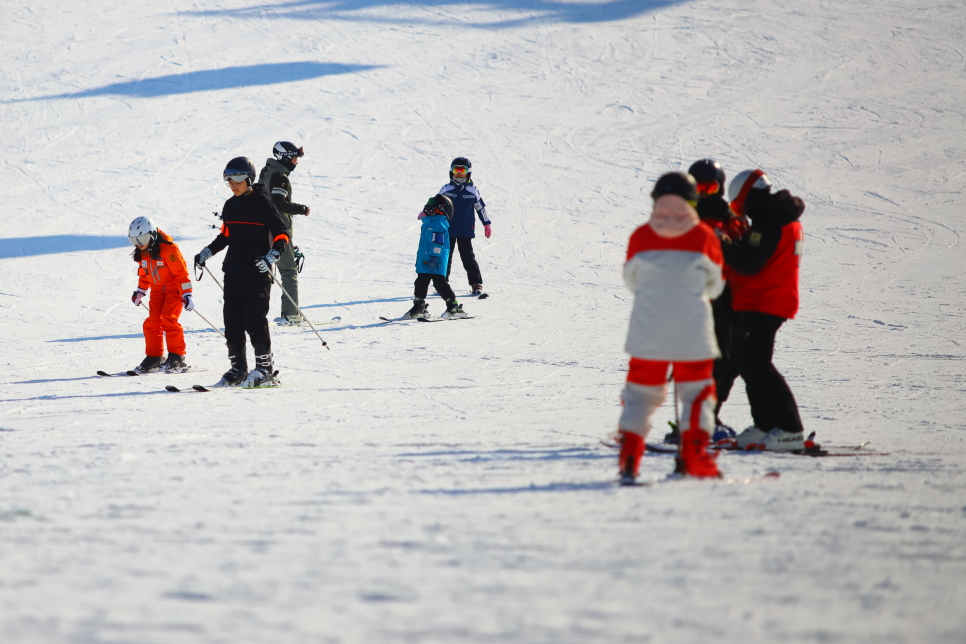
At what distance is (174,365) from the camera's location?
7582mm

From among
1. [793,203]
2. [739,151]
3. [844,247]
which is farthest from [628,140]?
[793,203]

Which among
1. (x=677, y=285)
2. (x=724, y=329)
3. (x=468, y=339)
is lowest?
(x=468, y=339)

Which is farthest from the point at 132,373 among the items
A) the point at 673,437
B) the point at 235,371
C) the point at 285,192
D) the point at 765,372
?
the point at 765,372

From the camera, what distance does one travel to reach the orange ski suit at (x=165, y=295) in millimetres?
7613

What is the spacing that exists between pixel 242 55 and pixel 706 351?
21801mm

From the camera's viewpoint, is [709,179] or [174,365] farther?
[174,365]

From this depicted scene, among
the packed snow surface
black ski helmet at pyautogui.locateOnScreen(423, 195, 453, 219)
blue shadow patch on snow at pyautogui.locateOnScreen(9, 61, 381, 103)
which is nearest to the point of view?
the packed snow surface

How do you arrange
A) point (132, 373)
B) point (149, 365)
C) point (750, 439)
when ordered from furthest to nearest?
1. point (149, 365)
2. point (132, 373)
3. point (750, 439)

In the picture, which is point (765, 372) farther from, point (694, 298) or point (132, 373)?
point (132, 373)

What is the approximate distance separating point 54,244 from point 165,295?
6686 mm

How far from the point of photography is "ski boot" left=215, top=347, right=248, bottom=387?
688 cm

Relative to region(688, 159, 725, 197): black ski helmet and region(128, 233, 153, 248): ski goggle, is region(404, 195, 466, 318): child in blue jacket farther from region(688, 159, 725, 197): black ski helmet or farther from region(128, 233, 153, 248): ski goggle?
region(688, 159, 725, 197): black ski helmet

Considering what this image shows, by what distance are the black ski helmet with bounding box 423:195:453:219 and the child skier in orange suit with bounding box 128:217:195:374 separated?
129 inches

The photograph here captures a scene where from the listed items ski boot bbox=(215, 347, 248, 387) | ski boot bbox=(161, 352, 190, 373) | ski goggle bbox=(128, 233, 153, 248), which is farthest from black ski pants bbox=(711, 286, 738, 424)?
ski goggle bbox=(128, 233, 153, 248)
